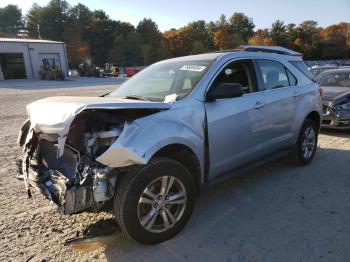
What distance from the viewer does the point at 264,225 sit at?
3797 millimetres

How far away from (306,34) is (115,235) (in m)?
96.4

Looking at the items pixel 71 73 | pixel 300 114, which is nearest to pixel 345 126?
pixel 300 114

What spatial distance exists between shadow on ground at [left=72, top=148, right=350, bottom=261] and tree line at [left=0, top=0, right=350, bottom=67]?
69.9 meters

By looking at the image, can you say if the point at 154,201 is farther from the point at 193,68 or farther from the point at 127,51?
the point at 127,51

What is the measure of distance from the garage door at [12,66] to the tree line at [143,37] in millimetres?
31144

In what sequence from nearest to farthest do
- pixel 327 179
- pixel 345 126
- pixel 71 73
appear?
pixel 327 179
pixel 345 126
pixel 71 73

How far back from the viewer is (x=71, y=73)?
4731cm

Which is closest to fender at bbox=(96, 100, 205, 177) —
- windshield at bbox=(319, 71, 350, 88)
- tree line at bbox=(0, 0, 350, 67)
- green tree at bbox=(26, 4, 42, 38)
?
windshield at bbox=(319, 71, 350, 88)

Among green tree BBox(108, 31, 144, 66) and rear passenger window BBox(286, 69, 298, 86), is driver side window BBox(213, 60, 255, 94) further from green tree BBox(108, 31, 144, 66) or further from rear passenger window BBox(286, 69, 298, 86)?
green tree BBox(108, 31, 144, 66)

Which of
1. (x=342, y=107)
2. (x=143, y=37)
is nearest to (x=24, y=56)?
(x=342, y=107)

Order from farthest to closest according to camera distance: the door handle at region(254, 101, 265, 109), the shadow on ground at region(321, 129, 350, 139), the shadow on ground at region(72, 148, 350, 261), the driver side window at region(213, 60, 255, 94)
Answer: the shadow on ground at region(321, 129, 350, 139)
the door handle at region(254, 101, 265, 109)
the driver side window at region(213, 60, 255, 94)
the shadow on ground at region(72, 148, 350, 261)

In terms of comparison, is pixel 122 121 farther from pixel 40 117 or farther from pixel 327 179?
pixel 327 179

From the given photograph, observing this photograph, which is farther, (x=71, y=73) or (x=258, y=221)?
(x=71, y=73)

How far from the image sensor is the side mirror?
3.84 meters
